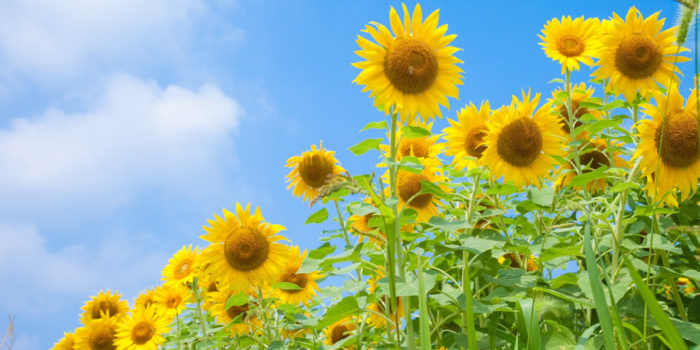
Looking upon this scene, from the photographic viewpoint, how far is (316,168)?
4.36 metres

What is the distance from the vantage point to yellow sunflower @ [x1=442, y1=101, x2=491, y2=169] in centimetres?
375

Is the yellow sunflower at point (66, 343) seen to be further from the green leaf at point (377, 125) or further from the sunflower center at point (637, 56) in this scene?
Result: the sunflower center at point (637, 56)

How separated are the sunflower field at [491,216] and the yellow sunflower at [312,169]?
0.04 feet

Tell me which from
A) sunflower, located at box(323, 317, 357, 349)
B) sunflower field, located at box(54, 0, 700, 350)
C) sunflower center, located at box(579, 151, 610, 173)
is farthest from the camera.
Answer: sunflower center, located at box(579, 151, 610, 173)

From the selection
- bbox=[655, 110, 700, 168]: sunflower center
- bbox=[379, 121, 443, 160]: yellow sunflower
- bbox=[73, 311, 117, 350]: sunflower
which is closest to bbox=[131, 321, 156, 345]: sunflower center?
bbox=[73, 311, 117, 350]: sunflower

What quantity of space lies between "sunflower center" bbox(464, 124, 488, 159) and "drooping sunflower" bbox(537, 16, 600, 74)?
99 cm

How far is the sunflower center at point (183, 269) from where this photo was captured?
4906mm

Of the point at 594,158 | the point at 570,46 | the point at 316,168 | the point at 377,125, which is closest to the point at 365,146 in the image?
the point at 377,125

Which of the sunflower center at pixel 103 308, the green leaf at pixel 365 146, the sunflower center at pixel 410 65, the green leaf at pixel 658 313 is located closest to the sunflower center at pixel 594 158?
the sunflower center at pixel 410 65

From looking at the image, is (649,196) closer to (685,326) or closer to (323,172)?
(685,326)

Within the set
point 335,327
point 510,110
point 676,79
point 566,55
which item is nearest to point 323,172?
point 335,327

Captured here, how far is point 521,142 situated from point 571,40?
141 cm

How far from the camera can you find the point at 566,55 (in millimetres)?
4352

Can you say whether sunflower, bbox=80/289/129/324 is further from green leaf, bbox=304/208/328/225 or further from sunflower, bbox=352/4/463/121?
sunflower, bbox=352/4/463/121
